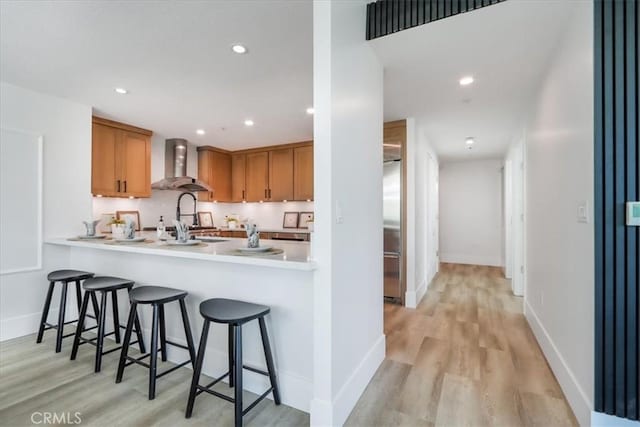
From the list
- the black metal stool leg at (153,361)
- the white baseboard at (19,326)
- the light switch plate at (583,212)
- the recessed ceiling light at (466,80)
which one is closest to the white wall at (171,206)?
the white baseboard at (19,326)

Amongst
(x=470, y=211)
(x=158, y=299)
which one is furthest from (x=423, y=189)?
(x=158, y=299)

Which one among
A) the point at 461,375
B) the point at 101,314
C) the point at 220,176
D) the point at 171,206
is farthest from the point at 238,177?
the point at 461,375

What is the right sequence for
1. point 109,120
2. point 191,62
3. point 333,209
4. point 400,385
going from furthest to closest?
point 109,120, point 191,62, point 400,385, point 333,209

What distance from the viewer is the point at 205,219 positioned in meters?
5.85

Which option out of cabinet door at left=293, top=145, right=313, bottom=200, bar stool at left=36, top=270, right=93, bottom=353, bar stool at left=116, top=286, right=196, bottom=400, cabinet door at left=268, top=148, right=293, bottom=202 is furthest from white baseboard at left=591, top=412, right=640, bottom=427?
cabinet door at left=268, top=148, right=293, bottom=202

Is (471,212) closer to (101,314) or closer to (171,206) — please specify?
(171,206)

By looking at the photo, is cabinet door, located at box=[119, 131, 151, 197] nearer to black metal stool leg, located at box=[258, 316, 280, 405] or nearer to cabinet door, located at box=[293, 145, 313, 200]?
cabinet door, located at box=[293, 145, 313, 200]

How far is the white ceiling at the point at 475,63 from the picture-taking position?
188cm

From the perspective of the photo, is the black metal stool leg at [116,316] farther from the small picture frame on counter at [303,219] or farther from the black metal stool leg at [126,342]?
the small picture frame on counter at [303,219]

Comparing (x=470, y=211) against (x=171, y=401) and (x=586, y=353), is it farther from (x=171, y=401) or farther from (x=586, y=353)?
(x=171, y=401)

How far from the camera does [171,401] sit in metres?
1.87

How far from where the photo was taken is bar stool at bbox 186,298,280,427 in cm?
156

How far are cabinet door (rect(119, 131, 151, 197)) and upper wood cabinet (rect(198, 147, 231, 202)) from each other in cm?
113

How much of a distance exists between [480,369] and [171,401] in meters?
2.18
